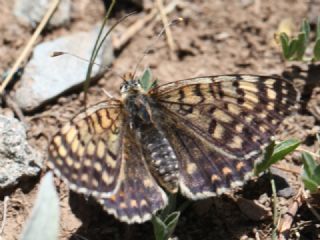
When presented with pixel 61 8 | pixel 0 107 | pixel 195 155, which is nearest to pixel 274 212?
pixel 195 155

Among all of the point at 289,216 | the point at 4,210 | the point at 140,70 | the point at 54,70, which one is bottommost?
the point at 289,216

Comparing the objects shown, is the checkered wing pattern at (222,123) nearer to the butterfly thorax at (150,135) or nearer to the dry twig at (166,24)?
the butterfly thorax at (150,135)

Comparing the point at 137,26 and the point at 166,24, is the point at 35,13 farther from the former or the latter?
the point at 166,24

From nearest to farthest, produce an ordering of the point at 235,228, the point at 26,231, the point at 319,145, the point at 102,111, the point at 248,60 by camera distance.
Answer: the point at 26,231, the point at 102,111, the point at 235,228, the point at 319,145, the point at 248,60

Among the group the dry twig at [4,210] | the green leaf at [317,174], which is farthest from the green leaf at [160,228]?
the dry twig at [4,210]

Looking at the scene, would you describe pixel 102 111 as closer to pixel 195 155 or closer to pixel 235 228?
pixel 195 155

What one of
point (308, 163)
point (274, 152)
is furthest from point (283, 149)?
point (308, 163)
